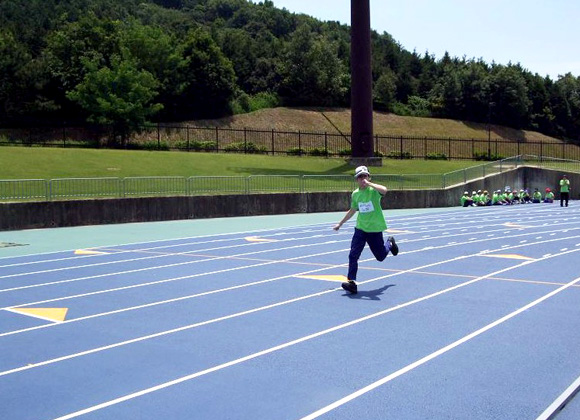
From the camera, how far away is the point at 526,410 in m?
5.64

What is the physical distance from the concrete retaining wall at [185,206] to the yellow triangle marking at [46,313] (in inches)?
537

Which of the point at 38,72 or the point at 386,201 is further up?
the point at 38,72

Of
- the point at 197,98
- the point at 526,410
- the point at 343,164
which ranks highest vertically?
the point at 197,98

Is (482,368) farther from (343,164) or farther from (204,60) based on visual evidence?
(204,60)

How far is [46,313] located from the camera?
380 inches

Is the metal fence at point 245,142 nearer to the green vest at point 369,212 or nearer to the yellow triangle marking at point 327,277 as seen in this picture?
the yellow triangle marking at point 327,277

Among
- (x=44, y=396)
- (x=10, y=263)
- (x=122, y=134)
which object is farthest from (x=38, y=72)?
(x=44, y=396)

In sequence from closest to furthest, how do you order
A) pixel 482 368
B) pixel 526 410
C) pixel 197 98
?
pixel 526 410
pixel 482 368
pixel 197 98

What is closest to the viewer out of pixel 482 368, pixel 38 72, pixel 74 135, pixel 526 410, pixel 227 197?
pixel 526 410

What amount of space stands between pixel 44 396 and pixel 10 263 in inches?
373

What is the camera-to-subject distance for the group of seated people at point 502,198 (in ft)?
125

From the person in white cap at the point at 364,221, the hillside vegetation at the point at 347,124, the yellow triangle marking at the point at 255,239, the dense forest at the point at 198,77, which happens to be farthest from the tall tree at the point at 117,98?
the person in white cap at the point at 364,221

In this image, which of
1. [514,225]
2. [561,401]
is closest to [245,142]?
[514,225]

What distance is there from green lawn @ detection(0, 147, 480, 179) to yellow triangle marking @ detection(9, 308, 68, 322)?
20.0 meters
